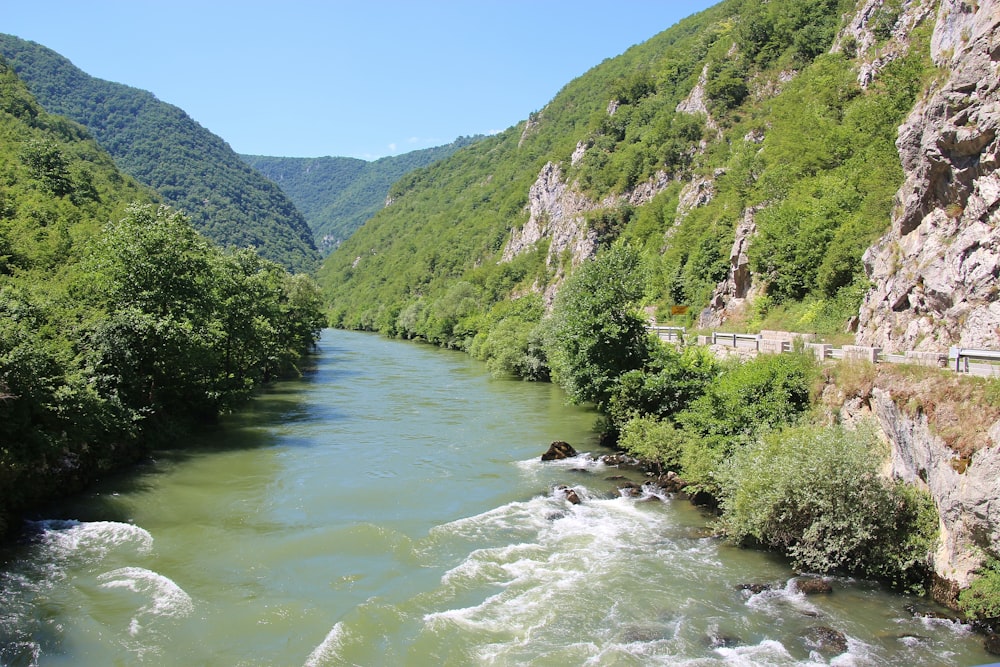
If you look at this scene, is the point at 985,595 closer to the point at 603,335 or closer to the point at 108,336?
the point at 603,335

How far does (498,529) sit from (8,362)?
12.5 metres

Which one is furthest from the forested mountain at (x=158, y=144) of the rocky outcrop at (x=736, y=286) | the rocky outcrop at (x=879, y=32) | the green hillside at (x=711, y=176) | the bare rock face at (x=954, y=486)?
the bare rock face at (x=954, y=486)

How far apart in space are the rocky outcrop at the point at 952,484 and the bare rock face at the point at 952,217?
4.39m

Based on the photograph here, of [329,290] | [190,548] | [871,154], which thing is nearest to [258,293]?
[190,548]

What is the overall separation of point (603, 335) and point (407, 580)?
14.3 meters

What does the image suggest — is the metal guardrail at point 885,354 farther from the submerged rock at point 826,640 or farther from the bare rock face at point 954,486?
the submerged rock at point 826,640

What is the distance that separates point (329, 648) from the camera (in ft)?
38.4

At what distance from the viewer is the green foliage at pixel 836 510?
1363 centimetres

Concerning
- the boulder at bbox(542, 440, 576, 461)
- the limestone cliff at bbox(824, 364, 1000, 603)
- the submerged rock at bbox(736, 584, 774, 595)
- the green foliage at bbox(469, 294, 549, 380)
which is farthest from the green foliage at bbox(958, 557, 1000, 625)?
the green foliage at bbox(469, 294, 549, 380)

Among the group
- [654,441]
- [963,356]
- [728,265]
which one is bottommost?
[654,441]

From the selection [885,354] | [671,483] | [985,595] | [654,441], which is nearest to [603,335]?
[654,441]

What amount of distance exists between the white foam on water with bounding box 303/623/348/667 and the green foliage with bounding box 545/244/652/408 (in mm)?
15710

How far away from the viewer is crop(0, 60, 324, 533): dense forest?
1783 cm

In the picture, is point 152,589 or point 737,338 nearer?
point 152,589
